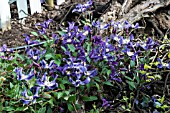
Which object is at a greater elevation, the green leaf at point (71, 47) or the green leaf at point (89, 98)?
the green leaf at point (71, 47)

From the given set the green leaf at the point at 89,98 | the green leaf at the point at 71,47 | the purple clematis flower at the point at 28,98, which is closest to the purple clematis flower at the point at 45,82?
the purple clematis flower at the point at 28,98

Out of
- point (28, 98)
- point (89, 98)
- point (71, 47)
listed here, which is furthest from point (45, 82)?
point (71, 47)

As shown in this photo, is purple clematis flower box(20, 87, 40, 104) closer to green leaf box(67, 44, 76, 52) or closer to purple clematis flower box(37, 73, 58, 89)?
purple clematis flower box(37, 73, 58, 89)

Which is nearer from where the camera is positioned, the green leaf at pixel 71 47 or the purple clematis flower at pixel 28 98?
A: the purple clematis flower at pixel 28 98

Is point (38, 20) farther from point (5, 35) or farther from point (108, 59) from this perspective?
point (108, 59)

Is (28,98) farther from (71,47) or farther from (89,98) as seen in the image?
(71,47)

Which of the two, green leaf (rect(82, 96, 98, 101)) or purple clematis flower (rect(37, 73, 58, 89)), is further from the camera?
green leaf (rect(82, 96, 98, 101))

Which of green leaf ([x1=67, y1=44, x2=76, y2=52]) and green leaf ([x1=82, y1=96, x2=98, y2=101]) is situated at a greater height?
green leaf ([x1=67, y1=44, x2=76, y2=52])

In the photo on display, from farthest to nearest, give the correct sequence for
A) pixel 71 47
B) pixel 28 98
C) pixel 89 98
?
pixel 71 47
pixel 89 98
pixel 28 98

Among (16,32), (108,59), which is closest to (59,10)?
(16,32)

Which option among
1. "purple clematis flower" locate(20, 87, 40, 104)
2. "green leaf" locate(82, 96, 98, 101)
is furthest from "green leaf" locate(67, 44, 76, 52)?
"purple clematis flower" locate(20, 87, 40, 104)

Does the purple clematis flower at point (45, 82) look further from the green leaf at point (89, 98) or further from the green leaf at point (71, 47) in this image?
the green leaf at point (71, 47)
